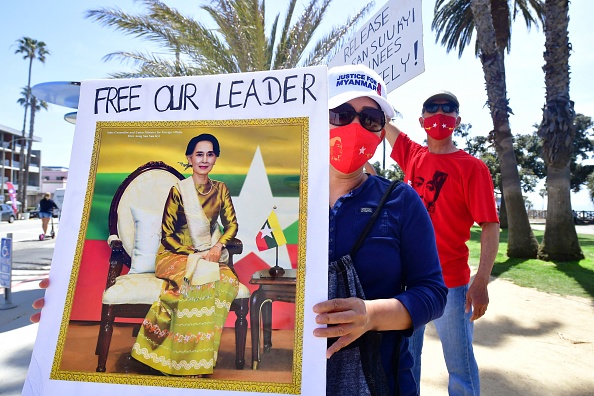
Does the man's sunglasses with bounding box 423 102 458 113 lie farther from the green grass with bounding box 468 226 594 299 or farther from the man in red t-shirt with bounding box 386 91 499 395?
the green grass with bounding box 468 226 594 299

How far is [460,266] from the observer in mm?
2082

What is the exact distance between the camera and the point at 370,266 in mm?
1037

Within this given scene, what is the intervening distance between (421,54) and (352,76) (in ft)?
5.09

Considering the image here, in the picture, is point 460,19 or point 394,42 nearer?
point 394,42

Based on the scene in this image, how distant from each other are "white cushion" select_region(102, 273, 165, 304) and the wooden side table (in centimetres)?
24

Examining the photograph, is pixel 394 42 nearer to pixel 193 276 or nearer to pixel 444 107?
pixel 444 107

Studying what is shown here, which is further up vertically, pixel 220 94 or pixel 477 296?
pixel 220 94

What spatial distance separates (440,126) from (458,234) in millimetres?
621

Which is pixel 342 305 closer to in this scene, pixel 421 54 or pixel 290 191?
pixel 290 191

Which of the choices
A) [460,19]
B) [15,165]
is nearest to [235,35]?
[460,19]

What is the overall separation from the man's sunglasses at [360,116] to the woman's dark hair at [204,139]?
1.22 ft

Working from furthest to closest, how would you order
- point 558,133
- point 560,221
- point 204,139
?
point 560,221 → point 558,133 → point 204,139

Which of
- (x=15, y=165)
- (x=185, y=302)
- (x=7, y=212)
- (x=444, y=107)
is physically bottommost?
(x=185, y=302)

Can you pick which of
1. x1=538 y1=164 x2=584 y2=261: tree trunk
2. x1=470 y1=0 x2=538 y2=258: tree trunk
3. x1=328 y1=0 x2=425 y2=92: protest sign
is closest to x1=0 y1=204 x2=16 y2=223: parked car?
x1=470 y1=0 x2=538 y2=258: tree trunk
